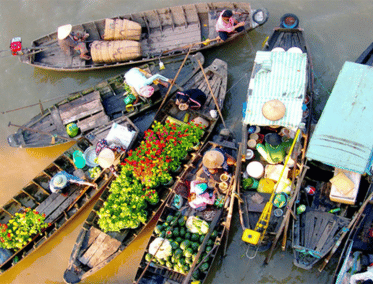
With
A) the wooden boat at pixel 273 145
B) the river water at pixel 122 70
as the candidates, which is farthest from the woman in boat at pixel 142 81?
the wooden boat at pixel 273 145

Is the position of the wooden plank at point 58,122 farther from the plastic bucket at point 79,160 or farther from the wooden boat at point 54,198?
the plastic bucket at point 79,160

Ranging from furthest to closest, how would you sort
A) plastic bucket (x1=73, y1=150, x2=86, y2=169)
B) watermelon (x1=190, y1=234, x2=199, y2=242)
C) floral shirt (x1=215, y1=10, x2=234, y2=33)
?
floral shirt (x1=215, y1=10, x2=234, y2=33) → plastic bucket (x1=73, y1=150, x2=86, y2=169) → watermelon (x1=190, y1=234, x2=199, y2=242)

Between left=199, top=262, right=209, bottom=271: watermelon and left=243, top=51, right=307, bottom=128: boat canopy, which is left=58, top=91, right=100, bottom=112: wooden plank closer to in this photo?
left=243, top=51, right=307, bottom=128: boat canopy

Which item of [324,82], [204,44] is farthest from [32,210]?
[324,82]

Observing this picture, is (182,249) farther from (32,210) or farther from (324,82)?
(324,82)

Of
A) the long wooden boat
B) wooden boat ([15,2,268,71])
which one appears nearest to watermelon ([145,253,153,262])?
the long wooden boat

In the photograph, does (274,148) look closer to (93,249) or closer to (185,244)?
(185,244)
